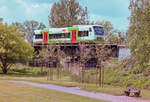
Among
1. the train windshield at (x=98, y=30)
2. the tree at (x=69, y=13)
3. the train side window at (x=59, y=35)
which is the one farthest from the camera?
the tree at (x=69, y=13)

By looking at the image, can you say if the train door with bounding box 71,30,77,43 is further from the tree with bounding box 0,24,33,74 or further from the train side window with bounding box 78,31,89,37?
the tree with bounding box 0,24,33,74

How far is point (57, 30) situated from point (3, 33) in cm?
1105

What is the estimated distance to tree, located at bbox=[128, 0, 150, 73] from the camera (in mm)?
17328

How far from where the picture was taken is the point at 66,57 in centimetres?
5225

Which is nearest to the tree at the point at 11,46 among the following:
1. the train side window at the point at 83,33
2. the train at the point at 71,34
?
the train at the point at 71,34

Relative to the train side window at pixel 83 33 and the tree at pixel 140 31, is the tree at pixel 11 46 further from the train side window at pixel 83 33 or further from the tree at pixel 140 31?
the tree at pixel 140 31

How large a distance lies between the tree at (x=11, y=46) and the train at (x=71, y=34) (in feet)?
24.1

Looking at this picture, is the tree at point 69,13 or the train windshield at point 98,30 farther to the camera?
the tree at point 69,13

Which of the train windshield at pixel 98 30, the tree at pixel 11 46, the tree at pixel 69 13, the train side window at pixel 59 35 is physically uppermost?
the tree at pixel 69 13

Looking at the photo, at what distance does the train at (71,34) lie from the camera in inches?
1690

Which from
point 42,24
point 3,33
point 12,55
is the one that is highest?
point 42,24

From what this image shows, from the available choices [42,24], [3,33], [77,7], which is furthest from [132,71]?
[42,24]

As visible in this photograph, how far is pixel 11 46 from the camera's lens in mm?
42000

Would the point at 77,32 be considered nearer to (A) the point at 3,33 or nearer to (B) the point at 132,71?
(A) the point at 3,33
